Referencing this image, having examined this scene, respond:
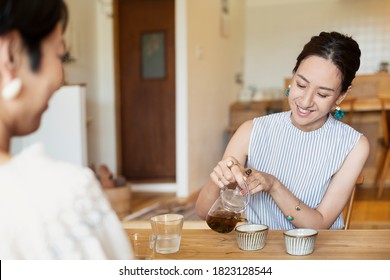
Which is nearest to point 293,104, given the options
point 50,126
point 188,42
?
point 50,126

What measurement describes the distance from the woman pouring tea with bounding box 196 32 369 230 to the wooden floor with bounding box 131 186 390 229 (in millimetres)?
531

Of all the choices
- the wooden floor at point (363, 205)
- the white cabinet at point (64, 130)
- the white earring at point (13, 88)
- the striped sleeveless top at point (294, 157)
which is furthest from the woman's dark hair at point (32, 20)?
the wooden floor at point (363, 205)

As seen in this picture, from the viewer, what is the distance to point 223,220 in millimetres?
728

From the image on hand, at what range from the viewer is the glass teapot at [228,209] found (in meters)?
0.72

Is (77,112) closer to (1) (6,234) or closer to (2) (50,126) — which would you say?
(2) (50,126)

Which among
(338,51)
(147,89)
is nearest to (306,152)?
(338,51)

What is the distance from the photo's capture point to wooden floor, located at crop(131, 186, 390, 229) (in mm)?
1527

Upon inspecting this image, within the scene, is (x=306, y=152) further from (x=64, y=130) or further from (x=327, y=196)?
(x=64, y=130)

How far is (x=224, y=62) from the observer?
1.56m

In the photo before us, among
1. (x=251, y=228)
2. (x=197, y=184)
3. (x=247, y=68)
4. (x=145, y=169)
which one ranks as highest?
(x=247, y=68)

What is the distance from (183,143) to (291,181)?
0.65m

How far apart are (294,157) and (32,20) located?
0.65 m

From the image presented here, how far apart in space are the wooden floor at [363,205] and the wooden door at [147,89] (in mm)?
122
